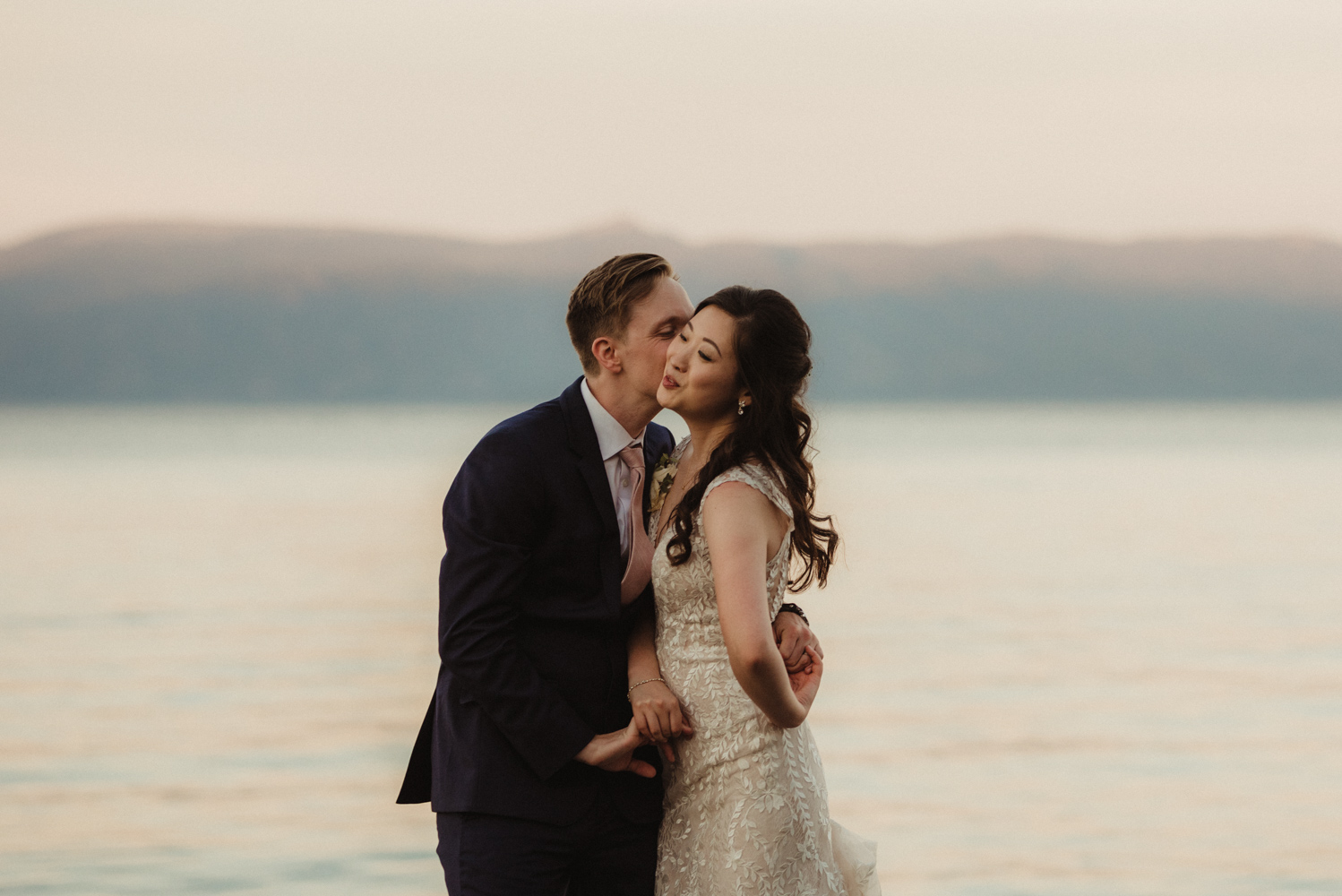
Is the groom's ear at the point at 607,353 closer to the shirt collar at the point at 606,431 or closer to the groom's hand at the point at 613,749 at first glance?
the shirt collar at the point at 606,431

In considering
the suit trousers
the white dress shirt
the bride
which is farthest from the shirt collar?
the suit trousers

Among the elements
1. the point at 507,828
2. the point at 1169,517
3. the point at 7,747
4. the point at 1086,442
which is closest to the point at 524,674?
the point at 507,828

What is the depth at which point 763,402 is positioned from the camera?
2725mm

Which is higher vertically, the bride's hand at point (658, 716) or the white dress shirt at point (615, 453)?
the white dress shirt at point (615, 453)

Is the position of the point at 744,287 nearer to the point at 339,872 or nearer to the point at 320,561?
the point at 339,872

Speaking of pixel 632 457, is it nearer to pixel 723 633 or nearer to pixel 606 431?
pixel 606 431

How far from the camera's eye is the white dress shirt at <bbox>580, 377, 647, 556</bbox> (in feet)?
9.40

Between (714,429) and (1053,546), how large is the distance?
15934mm

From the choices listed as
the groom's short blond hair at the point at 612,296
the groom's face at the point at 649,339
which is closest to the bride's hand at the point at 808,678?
the groom's face at the point at 649,339

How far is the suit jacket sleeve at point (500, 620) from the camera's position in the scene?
8.81ft

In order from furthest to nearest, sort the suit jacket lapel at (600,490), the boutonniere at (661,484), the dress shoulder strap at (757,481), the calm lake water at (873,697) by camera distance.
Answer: the calm lake water at (873,697), the boutonniere at (661,484), the suit jacket lapel at (600,490), the dress shoulder strap at (757,481)

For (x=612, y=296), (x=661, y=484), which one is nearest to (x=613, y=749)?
(x=661, y=484)

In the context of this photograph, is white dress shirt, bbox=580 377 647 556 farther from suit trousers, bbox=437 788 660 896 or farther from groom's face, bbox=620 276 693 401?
suit trousers, bbox=437 788 660 896

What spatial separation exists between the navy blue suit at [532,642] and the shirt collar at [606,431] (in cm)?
3
